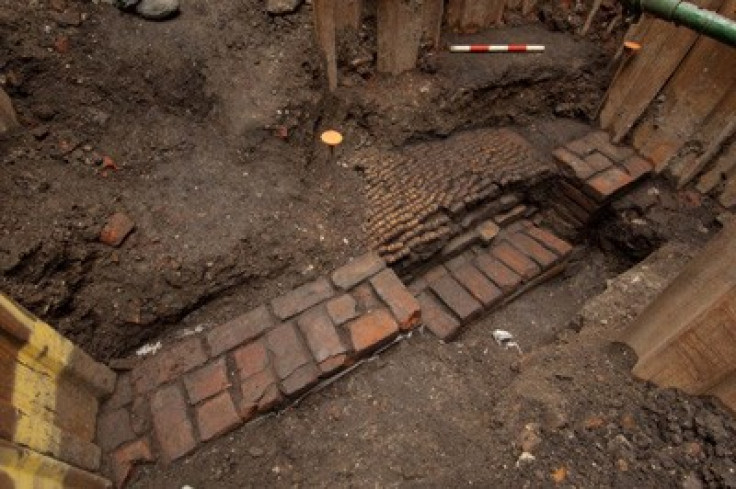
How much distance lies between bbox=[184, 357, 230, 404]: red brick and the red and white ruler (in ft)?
8.67

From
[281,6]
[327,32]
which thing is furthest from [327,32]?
[281,6]

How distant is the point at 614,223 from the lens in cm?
329

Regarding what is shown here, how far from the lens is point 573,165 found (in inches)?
125

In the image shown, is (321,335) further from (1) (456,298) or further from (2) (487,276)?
(2) (487,276)

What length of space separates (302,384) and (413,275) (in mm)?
1049

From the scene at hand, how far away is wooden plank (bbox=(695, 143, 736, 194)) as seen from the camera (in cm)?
294

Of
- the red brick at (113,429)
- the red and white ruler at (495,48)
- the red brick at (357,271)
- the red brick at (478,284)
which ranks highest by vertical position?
the red and white ruler at (495,48)

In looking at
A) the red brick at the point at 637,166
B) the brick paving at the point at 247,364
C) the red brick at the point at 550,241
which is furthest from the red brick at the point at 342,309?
the red brick at the point at 637,166

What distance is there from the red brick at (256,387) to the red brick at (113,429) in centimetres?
47

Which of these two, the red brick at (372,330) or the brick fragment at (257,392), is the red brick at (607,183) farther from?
the brick fragment at (257,392)

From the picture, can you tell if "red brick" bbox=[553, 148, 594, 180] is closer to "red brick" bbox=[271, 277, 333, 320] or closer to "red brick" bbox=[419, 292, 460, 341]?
"red brick" bbox=[419, 292, 460, 341]

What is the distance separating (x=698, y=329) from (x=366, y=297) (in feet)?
4.41

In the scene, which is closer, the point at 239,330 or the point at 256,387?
the point at 256,387

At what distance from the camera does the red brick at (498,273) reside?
2877mm
